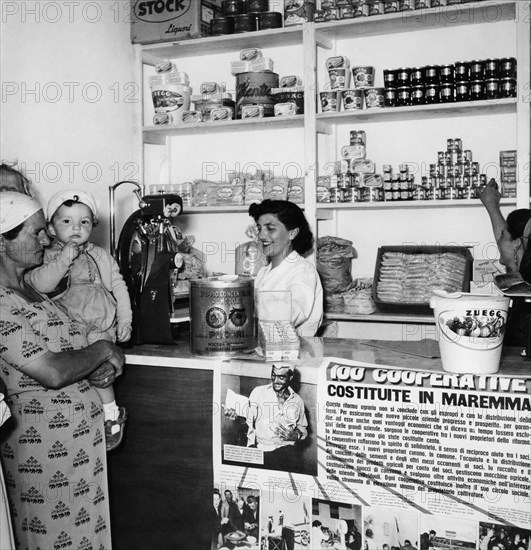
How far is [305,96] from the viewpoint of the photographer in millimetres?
3918

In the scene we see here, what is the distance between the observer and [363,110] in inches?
150

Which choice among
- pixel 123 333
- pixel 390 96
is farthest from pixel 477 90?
pixel 123 333

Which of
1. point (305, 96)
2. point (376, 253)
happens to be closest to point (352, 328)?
point (376, 253)

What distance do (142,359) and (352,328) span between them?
2.15m

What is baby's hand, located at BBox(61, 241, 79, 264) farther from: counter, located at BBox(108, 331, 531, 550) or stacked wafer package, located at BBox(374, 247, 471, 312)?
stacked wafer package, located at BBox(374, 247, 471, 312)

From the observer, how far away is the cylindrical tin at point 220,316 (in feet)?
7.06

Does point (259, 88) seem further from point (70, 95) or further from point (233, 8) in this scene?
point (70, 95)

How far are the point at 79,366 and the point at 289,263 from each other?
1.46 metres

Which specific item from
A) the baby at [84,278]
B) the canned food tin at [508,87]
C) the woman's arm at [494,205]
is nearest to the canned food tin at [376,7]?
the canned food tin at [508,87]

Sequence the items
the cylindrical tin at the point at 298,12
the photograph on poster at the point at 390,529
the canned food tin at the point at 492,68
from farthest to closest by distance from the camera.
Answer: the cylindrical tin at the point at 298,12 → the canned food tin at the point at 492,68 → the photograph on poster at the point at 390,529

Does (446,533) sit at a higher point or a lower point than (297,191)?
lower

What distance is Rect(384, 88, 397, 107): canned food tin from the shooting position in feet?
12.3

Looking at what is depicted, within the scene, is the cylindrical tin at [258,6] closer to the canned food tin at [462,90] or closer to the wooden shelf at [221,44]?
the wooden shelf at [221,44]

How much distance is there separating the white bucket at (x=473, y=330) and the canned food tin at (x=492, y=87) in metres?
2.02
